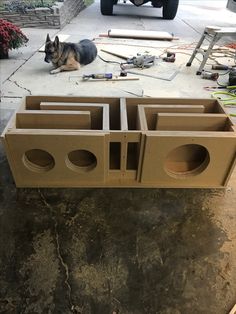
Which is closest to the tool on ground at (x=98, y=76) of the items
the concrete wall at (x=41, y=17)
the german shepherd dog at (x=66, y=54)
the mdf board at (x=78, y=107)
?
the german shepherd dog at (x=66, y=54)

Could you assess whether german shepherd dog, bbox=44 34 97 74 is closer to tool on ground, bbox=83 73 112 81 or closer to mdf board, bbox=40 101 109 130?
tool on ground, bbox=83 73 112 81

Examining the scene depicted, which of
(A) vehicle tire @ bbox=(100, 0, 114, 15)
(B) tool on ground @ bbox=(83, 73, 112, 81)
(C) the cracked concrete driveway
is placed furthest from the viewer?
(A) vehicle tire @ bbox=(100, 0, 114, 15)

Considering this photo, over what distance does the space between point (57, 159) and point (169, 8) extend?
5879mm

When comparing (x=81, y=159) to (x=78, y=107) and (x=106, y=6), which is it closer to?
(x=78, y=107)

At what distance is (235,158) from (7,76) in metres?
2.67

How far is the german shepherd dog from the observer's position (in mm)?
2878

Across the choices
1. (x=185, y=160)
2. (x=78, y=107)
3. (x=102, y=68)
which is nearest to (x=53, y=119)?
(x=78, y=107)

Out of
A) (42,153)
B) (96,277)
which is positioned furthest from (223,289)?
(42,153)

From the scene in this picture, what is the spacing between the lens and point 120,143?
1404 mm

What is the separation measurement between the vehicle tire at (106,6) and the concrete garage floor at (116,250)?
18.5 feet

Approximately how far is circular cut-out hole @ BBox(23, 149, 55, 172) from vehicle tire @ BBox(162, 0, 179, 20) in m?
5.63

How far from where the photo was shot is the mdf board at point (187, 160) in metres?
1.28

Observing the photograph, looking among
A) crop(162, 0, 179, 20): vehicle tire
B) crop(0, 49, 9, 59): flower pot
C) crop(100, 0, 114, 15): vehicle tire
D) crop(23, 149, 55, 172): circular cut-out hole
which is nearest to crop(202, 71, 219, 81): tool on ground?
crop(23, 149, 55, 172): circular cut-out hole

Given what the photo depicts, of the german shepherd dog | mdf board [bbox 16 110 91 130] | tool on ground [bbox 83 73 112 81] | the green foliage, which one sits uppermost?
mdf board [bbox 16 110 91 130]
